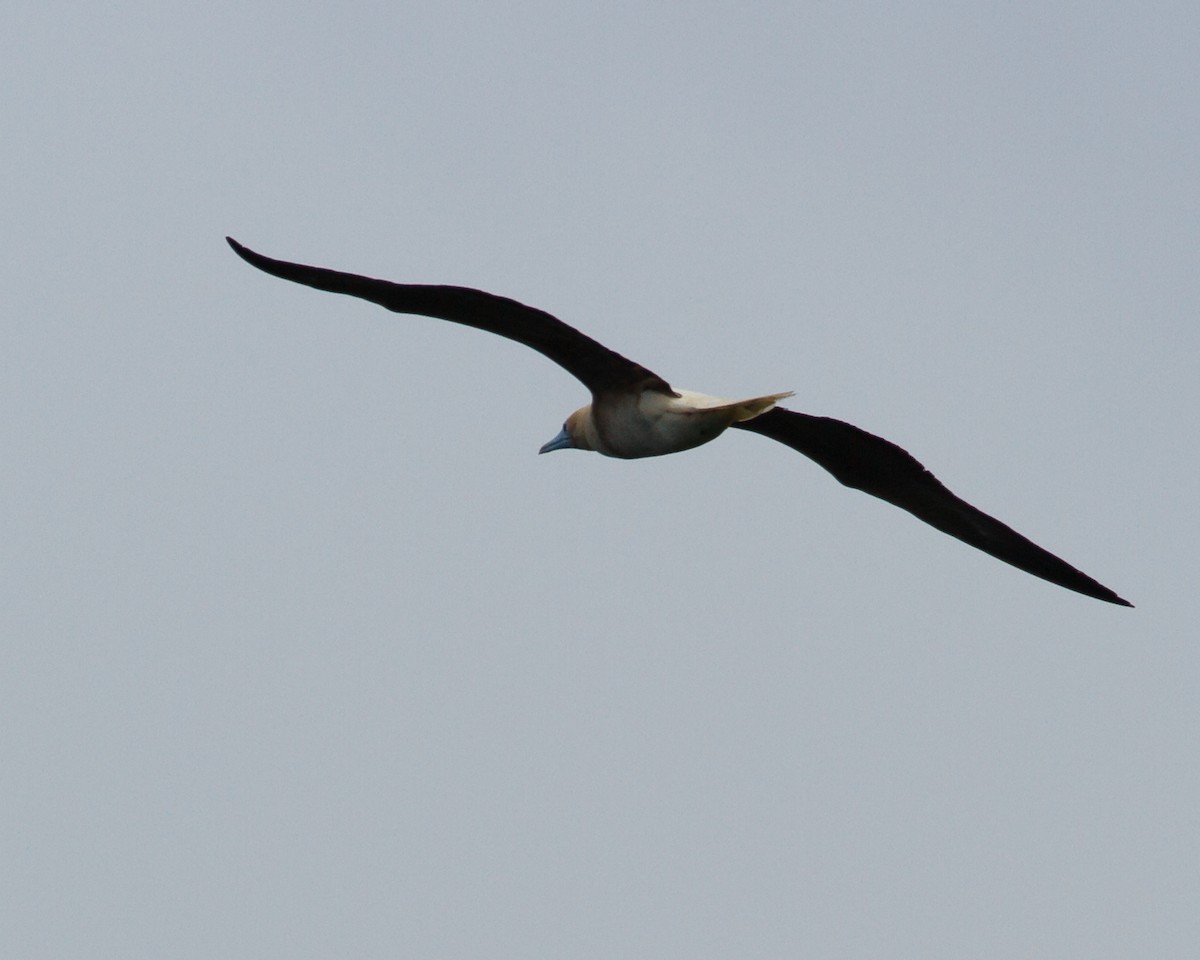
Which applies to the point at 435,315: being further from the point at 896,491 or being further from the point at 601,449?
the point at 896,491

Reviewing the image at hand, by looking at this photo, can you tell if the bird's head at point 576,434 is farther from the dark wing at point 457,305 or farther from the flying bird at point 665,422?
the dark wing at point 457,305

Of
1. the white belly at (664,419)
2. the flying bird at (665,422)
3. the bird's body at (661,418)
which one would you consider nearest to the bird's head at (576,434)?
the flying bird at (665,422)

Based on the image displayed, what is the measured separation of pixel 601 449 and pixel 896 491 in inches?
83.9

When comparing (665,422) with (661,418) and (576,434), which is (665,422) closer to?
(661,418)

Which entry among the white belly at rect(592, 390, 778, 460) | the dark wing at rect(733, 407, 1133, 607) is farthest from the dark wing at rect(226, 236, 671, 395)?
the dark wing at rect(733, 407, 1133, 607)

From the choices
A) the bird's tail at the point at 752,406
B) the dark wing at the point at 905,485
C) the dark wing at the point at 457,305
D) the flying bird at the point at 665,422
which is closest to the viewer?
the dark wing at the point at 457,305

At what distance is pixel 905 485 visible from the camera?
13.8m

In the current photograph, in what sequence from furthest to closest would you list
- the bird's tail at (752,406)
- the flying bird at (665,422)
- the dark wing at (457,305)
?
the bird's tail at (752,406) < the flying bird at (665,422) < the dark wing at (457,305)

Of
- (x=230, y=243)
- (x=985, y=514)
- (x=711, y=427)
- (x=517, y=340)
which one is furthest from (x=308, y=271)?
(x=985, y=514)

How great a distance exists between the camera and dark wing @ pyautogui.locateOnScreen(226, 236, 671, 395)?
35.7 ft

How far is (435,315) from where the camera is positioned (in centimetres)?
1117

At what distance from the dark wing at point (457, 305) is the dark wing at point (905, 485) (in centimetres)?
187

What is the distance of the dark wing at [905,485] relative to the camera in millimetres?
13211

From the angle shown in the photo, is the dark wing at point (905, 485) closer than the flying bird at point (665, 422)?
No
